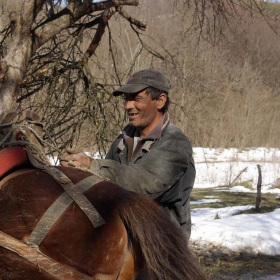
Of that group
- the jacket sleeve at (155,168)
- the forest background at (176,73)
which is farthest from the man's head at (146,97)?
the forest background at (176,73)

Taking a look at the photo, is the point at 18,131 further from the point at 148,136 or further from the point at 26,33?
the point at 26,33

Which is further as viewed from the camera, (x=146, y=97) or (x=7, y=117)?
(x=146, y=97)

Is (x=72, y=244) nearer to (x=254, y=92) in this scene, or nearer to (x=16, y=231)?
(x=16, y=231)

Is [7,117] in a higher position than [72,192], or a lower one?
higher

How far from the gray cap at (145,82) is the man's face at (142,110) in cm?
6

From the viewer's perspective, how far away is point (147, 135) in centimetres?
318

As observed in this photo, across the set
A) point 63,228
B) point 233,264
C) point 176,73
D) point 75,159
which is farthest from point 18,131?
point 176,73

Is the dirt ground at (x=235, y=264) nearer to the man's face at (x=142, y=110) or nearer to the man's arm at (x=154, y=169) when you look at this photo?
the man's face at (x=142, y=110)

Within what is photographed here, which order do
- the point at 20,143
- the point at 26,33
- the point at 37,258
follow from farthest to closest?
the point at 26,33, the point at 20,143, the point at 37,258

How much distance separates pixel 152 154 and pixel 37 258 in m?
1.02

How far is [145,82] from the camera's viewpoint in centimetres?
316

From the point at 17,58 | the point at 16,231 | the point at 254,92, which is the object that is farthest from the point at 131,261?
the point at 254,92

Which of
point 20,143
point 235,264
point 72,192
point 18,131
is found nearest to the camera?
point 72,192

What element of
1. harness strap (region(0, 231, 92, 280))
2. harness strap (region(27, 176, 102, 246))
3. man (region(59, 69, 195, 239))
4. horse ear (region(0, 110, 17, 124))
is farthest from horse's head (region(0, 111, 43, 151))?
harness strap (region(0, 231, 92, 280))
